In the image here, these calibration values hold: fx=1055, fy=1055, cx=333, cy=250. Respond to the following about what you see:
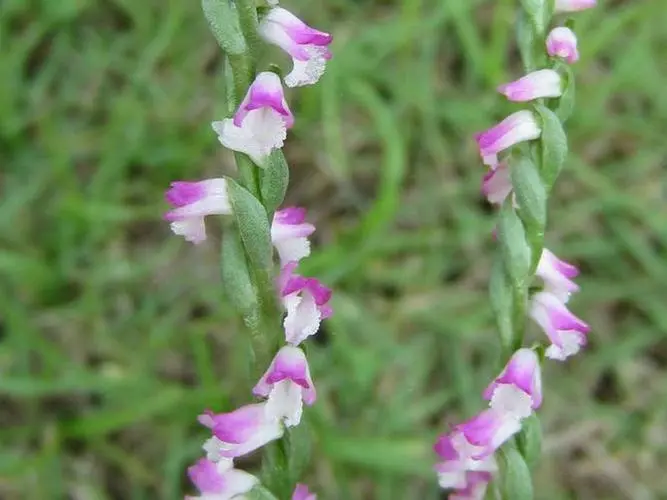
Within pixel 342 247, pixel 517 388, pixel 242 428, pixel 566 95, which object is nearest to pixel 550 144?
pixel 566 95

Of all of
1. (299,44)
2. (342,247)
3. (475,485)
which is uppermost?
(299,44)

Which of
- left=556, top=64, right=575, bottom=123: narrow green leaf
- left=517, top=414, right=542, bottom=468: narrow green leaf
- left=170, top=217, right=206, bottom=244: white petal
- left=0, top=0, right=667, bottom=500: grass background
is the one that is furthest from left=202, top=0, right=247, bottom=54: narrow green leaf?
left=0, top=0, right=667, bottom=500: grass background

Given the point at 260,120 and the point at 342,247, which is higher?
the point at 260,120

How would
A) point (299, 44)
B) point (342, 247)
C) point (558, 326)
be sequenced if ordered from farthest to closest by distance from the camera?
point (342, 247), point (558, 326), point (299, 44)

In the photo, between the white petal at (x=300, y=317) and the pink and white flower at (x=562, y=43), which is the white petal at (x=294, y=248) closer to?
the white petal at (x=300, y=317)

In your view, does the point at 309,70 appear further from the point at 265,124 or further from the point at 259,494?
the point at 259,494

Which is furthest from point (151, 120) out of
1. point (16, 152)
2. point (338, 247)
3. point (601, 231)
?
point (601, 231)

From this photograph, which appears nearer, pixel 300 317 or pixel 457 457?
pixel 300 317
